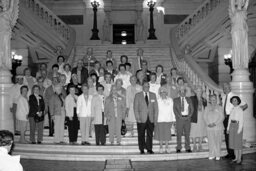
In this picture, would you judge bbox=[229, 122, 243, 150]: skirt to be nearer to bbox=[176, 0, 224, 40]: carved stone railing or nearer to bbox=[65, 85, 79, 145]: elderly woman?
bbox=[65, 85, 79, 145]: elderly woman

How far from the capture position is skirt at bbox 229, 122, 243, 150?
27.3 feet

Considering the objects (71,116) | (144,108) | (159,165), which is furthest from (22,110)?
(159,165)

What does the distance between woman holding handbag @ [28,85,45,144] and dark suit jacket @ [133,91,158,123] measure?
8.40 ft

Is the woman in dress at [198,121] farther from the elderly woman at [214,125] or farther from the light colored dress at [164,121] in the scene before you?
the light colored dress at [164,121]

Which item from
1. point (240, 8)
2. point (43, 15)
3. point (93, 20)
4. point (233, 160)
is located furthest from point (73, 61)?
point (233, 160)

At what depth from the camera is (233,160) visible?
27.6 ft

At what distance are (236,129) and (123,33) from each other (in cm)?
1598

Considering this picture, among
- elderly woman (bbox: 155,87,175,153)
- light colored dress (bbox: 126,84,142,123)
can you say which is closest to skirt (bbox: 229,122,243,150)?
elderly woman (bbox: 155,87,175,153)

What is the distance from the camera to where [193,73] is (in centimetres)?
1249

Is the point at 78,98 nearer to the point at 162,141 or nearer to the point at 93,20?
the point at 162,141

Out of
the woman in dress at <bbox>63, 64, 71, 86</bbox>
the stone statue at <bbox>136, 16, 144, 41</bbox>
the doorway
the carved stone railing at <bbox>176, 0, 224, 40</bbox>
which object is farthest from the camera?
the doorway

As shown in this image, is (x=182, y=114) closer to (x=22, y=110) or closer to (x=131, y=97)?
(x=131, y=97)

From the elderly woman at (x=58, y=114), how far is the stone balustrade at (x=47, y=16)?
269 inches

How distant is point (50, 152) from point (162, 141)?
2.77 meters
